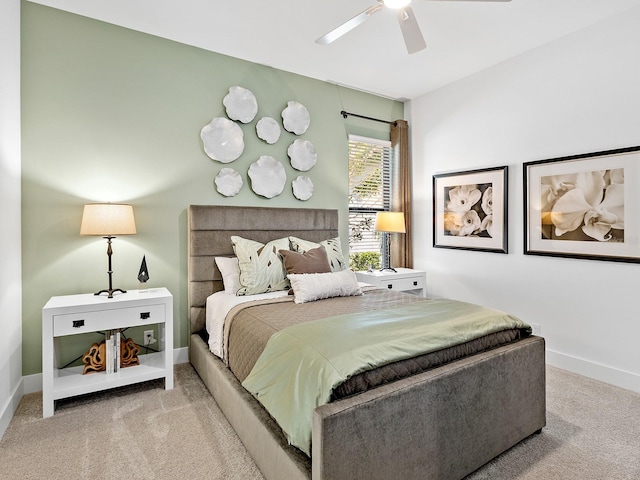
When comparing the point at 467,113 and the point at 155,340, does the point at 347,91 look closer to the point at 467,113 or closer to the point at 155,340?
the point at 467,113

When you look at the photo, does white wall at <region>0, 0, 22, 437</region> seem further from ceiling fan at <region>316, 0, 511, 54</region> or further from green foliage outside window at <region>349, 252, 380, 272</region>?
green foliage outside window at <region>349, 252, 380, 272</region>

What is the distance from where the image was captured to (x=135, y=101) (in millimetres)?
2955

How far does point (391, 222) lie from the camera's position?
4.05 m

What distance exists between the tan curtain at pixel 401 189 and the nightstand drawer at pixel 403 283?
34 cm

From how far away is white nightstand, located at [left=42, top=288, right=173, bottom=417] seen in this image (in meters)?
2.25

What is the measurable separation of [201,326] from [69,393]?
101 centimetres

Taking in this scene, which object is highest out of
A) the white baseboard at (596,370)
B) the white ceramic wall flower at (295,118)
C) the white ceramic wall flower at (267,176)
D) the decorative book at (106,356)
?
the white ceramic wall flower at (295,118)

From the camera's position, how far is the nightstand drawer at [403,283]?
390 cm

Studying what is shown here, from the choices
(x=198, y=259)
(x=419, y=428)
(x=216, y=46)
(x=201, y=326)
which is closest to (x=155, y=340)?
(x=201, y=326)

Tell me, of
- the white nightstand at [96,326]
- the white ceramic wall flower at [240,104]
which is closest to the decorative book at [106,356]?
the white nightstand at [96,326]

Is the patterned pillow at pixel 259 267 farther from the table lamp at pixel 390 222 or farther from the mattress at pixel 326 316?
the table lamp at pixel 390 222

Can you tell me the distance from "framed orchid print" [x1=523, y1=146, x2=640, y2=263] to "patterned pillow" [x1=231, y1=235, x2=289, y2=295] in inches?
90.0

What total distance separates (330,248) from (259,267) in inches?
30.1

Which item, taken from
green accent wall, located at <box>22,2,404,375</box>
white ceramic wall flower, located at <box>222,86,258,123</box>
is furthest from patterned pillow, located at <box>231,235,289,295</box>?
white ceramic wall flower, located at <box>222,86,258,123</box>
